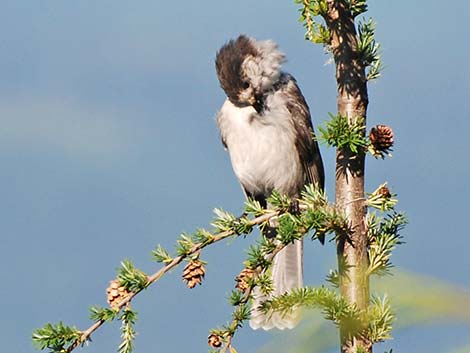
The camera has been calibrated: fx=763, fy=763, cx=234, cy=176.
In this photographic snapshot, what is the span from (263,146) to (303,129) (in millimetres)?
365

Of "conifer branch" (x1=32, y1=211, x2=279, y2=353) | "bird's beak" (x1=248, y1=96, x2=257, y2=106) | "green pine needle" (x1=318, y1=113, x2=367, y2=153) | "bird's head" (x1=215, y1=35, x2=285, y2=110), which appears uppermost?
"bird's head" (x1=215, y1=35, x2=285, y2=110)

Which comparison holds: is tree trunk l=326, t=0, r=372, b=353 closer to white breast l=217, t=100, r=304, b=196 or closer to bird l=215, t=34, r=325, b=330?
bird l=215, t=34, r=325, b=330

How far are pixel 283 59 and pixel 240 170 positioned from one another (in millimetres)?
967

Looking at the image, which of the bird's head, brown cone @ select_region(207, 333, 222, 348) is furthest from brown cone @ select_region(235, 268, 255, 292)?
the bird's head

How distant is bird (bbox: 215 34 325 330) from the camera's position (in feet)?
19.4

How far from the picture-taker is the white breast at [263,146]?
5988mm

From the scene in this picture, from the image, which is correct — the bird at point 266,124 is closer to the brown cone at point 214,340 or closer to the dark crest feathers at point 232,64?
the dark crest feathers at point 232,64

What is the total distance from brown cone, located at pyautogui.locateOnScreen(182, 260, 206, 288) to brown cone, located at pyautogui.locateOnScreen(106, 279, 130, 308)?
0.29m

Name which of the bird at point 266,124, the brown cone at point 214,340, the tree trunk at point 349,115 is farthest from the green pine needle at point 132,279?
the bird at point 266,124

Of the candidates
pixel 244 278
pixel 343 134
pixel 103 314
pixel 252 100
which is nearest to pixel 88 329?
pixel 103 314

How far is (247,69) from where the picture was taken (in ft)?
19.2

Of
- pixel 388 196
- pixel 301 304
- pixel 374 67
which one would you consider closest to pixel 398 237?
pixel 388 196

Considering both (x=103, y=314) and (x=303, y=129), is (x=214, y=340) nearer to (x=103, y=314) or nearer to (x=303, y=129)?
(x=103, y=314)

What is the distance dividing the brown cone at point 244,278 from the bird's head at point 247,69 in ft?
10.9
